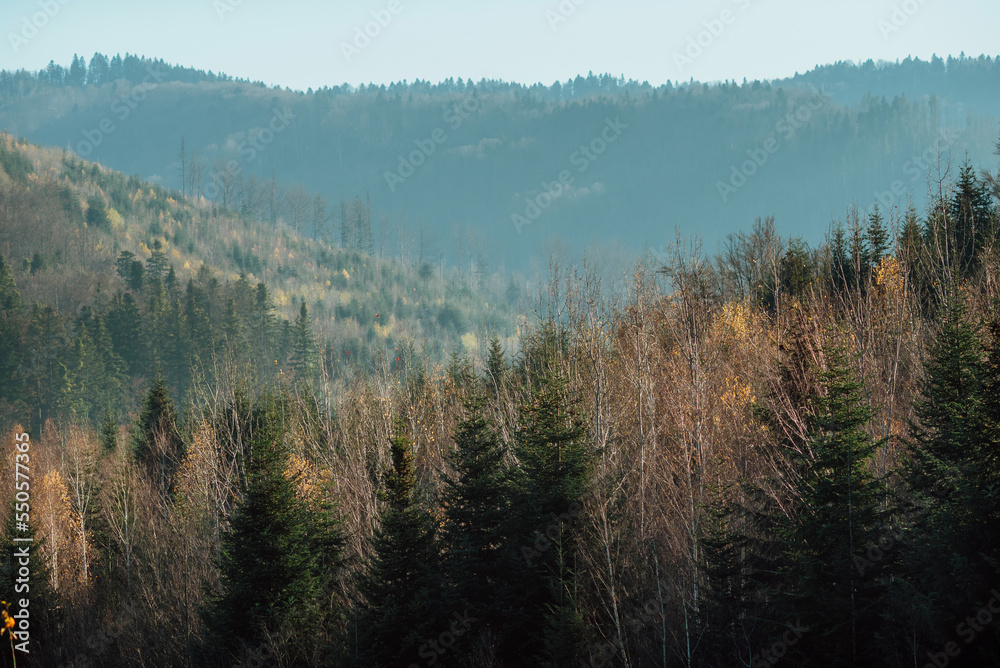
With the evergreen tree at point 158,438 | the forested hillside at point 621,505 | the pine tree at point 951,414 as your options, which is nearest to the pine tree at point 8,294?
the forested hillside at point 621,505

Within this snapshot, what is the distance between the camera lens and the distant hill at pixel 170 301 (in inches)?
3371

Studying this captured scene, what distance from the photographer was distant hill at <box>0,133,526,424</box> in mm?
85625

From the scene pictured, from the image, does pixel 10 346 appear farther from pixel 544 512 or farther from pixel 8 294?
pixel 544 512

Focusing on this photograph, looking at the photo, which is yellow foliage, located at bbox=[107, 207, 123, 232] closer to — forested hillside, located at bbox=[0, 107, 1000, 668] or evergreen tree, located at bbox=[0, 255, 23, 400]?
evergreen tree, located at bbox=[0, 255, 23, 400]

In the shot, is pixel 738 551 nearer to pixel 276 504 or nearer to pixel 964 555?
pixel 964 555

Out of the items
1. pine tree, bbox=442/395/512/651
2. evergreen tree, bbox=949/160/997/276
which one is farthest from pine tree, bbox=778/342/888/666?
evergreen tree, bbox=949/160/997/276

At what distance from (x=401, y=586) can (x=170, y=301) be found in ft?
315

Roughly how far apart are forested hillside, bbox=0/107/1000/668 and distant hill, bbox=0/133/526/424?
A: 400 inches

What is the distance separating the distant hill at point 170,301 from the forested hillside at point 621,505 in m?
10.2

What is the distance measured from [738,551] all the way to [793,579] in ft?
5.18

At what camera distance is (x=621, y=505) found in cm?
2352

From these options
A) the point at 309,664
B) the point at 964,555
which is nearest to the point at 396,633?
the point at 309,664

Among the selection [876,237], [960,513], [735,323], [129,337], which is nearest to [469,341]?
[129,337]

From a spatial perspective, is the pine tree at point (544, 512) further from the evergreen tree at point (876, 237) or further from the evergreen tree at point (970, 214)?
the evergreen tree at point (876, 237)
